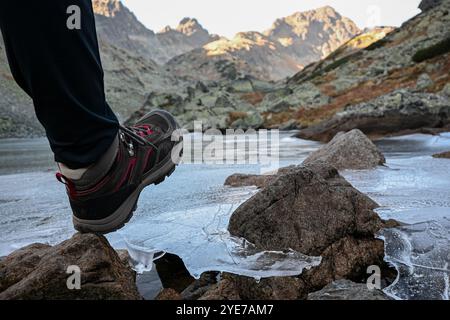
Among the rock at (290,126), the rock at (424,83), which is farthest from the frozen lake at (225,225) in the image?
the rock at (290,126)

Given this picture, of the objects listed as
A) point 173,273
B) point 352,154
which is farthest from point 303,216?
point 352,154

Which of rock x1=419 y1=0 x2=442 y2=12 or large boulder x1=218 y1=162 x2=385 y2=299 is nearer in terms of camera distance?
large boulder x1=218 y1=162 x2=385 y2=299

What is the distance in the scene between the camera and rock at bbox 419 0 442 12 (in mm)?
60150

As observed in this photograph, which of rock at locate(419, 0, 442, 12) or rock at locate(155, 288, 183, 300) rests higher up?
rock at locate(419, 0, 442, 12)

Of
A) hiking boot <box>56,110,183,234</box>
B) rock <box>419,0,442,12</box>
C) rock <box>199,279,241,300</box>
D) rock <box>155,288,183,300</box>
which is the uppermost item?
rock <box>419,0,442,12</box>

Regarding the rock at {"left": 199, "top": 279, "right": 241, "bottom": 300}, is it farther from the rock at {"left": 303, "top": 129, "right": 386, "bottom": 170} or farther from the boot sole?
the rock at {"left": 303, "top": 129, "right": 386, "bottom": 170}

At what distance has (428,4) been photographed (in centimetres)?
6219

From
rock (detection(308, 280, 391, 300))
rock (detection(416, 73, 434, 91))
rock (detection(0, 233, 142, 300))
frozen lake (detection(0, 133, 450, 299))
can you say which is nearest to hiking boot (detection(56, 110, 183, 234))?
rock (detection(0, 233, 142, 300))

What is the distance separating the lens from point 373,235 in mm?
2764

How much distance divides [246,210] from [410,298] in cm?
131

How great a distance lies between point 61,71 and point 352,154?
19.1 ft

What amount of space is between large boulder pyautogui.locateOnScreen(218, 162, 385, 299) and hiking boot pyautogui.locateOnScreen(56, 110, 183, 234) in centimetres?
76

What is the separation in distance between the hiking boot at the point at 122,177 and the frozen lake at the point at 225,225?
75 centimetres

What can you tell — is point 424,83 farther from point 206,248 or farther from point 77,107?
point 77,107
